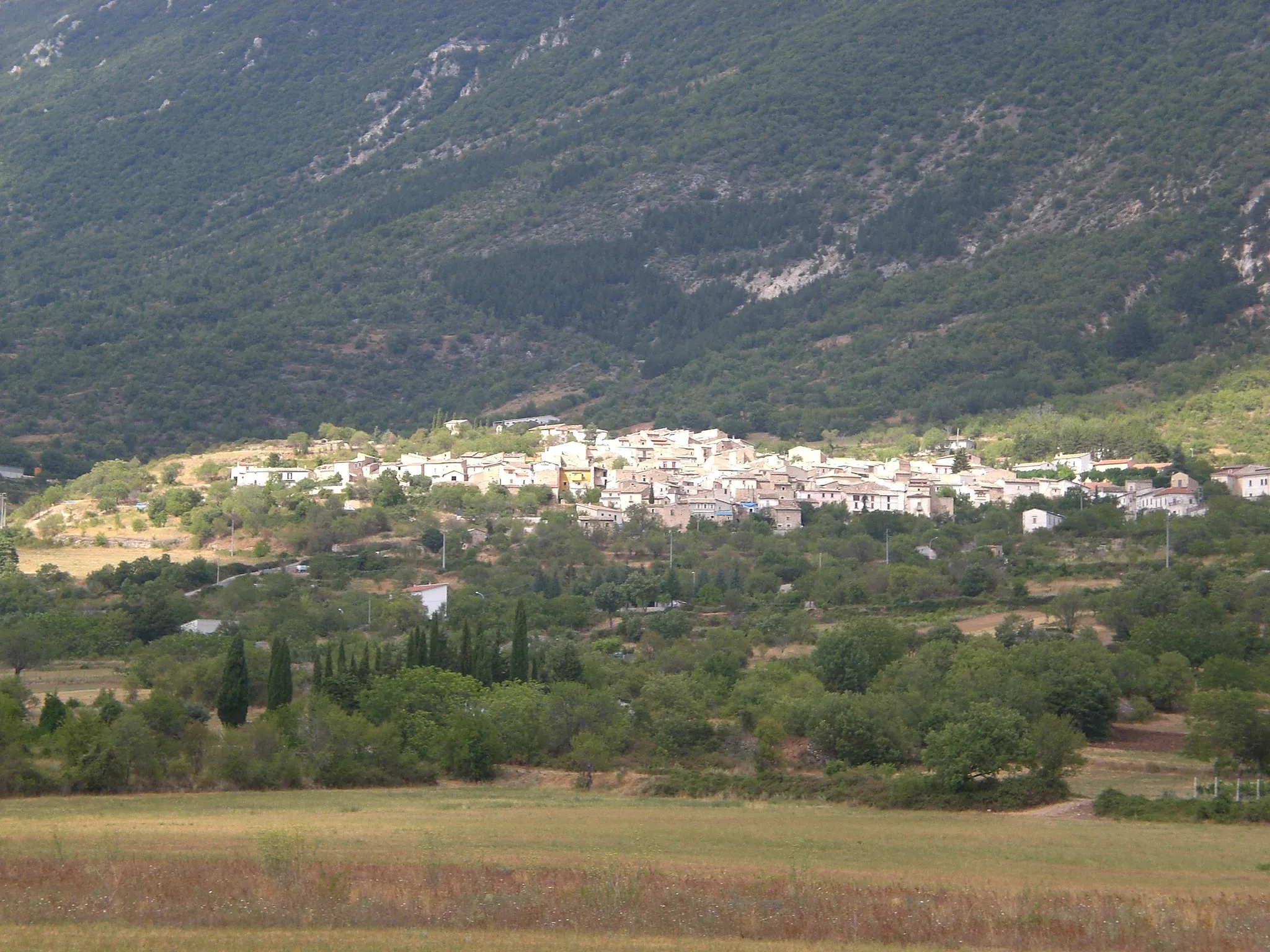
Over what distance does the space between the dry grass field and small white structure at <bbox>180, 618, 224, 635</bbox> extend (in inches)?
943

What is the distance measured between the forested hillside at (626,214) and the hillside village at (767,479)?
12.8 meters

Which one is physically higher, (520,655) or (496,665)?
(520,655)

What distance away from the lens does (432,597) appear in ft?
185

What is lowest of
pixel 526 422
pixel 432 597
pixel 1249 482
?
pixel 432 597

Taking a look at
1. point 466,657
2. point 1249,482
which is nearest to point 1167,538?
point 1249,482

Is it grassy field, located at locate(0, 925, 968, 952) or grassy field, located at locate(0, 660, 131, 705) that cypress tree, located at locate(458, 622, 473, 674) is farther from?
grassy field, located at locate(0, 925, 968, 952)

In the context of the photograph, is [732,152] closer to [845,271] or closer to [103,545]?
[845,271]

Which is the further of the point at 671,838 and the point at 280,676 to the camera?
the point at 280,676

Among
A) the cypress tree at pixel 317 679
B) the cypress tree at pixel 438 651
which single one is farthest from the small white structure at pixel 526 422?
the cypress tree at pixel 317 679

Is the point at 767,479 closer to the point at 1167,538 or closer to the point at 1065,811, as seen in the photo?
the point at 1167,538

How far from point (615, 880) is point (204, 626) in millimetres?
33454

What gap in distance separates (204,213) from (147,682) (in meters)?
114

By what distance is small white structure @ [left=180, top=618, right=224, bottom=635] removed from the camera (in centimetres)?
5200

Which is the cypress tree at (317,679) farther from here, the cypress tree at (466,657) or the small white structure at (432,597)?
the small white structure at (432,597)
